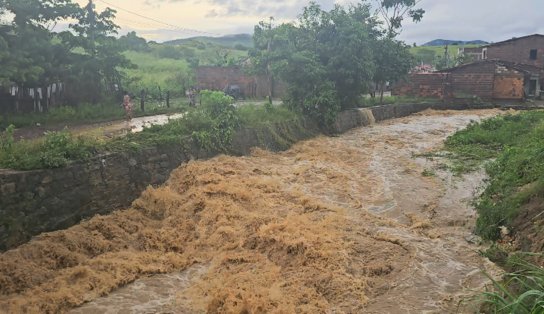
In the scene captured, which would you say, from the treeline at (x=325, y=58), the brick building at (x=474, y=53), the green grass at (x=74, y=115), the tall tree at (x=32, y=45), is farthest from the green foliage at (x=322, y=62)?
the brick building at (x=474, y=53)

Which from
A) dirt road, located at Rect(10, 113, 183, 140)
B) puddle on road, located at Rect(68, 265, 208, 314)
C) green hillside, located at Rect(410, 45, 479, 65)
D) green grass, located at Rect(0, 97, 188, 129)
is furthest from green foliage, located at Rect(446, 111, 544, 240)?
green hillside, located at Rect(410, 45, 479, 65)

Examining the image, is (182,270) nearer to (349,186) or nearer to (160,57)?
(349,186)

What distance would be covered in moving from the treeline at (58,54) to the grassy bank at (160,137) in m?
3.30

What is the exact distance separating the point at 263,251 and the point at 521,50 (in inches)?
1479

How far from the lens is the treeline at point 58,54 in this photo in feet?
46.8

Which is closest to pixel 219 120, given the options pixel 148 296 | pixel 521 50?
pixel 148 296

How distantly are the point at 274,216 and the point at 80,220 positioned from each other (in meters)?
3.95

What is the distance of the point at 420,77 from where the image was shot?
30.8 meters

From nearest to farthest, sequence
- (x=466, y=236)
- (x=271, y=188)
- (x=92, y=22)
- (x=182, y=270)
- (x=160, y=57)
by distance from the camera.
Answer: (x=182, y=270) → (x=466, y=236) → (x=271, y=188) → (x=92, y=22) → (x=160, y=57)

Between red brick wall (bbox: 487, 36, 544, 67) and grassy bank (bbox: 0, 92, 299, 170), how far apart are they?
90.7ft

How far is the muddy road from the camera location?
272 inches

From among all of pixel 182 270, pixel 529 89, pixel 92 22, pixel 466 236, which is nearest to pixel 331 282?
pixel 182 270

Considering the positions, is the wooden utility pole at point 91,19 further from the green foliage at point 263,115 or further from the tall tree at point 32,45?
the green foliage at point 263,115

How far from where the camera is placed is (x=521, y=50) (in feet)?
125
